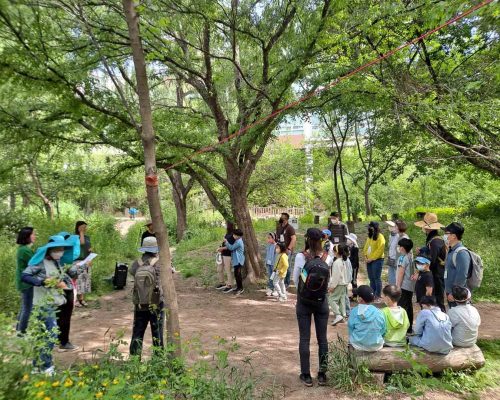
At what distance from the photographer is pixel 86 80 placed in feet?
22.5

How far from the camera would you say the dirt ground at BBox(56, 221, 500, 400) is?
4527mm

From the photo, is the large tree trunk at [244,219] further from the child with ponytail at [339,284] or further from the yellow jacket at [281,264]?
the child with ponytail at [339,284]

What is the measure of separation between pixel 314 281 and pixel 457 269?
2.19 metres

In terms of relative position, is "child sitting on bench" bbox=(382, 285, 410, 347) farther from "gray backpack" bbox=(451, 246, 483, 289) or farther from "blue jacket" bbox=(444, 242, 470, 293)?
"gray backpack" bbox=(451, 246, 483, 289)

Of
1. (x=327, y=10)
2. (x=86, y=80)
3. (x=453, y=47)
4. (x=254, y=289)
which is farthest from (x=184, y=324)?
(x=453, y=47)

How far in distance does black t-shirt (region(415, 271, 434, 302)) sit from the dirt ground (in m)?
1.36

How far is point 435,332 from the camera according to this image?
4129 mm

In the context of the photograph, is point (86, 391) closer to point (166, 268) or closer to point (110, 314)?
point (166, 268)

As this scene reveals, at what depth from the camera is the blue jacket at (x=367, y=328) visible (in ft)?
13.7

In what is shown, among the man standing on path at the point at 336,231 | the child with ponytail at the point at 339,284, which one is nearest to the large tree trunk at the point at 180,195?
the man standing on path at the point at 336,231

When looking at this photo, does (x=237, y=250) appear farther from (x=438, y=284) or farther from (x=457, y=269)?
(x=457, y=269)

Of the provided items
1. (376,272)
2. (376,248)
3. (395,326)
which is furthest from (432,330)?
(376,272)

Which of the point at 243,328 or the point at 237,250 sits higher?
the point at 237,250

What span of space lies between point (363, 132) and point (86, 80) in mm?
14839
